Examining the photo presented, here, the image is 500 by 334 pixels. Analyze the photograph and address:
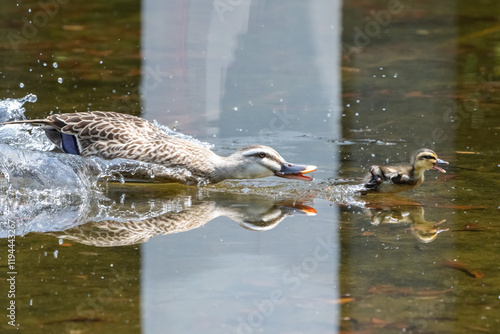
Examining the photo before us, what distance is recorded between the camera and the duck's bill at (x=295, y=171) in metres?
6.03

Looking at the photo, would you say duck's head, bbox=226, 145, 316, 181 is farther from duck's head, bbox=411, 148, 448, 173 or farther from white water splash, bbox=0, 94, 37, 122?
white water splash, bbox=0, 94, 37, 122

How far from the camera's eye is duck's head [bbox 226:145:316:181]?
19.9 feet

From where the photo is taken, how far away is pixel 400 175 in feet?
19.4

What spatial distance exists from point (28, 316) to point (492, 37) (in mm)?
8479

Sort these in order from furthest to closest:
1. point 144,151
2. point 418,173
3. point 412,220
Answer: point 144,151 < point 418,173 < point 412,220

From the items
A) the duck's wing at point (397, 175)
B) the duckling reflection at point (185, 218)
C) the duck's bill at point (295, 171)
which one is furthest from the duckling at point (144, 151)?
the duck's wing at point (397, 175)

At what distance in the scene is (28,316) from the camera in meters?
3.81

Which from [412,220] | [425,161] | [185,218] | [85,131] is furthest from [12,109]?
[412,220]

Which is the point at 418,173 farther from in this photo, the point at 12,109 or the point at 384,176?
the point at 12,109

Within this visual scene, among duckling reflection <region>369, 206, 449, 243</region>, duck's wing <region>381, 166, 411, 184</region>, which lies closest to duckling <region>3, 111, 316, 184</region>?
duck's wing <region>381, 166, 411, 184</region>

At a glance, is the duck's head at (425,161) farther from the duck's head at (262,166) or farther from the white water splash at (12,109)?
the white water splash at (12,109)

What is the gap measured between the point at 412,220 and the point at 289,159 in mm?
1574

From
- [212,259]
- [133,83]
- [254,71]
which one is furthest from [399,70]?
[212,259]

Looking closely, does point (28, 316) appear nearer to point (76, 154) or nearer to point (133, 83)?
point (76, 154)
